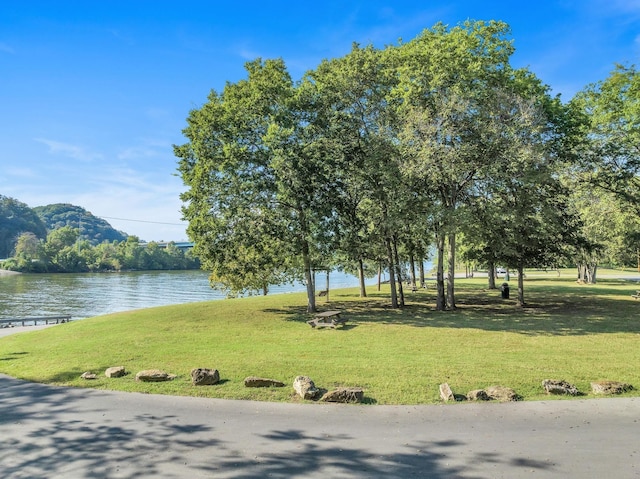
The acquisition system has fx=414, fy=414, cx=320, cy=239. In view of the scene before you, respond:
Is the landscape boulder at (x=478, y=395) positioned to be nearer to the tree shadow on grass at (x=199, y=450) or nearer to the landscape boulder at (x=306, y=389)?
the tree shadow on grass at (x=199, y=450)

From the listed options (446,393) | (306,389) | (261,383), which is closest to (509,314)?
(446,393)

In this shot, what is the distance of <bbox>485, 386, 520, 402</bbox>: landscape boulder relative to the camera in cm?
735

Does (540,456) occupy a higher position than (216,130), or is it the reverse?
(216,130)

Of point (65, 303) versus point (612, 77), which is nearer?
point (612, 77)

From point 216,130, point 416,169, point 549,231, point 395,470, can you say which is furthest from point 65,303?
point 395,470

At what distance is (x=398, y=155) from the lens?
61.1 feet

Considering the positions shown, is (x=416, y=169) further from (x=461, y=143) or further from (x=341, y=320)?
(x=341, y=320)

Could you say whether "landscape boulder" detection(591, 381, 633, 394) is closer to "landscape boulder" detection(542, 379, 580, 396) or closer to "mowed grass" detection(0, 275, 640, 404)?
"mowed grass" detection(0, 275, 640, 404)

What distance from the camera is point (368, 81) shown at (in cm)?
2016

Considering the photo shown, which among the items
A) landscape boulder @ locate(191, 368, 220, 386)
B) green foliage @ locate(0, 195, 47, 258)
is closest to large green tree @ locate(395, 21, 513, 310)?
landscape boulder @ locate(191, 368, 220, 386)

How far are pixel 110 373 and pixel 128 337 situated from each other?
17.3ft

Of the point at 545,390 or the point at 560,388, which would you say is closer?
the point at 560,388

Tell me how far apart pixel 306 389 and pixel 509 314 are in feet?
46.7

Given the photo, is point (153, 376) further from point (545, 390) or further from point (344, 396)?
point (545, 390)
